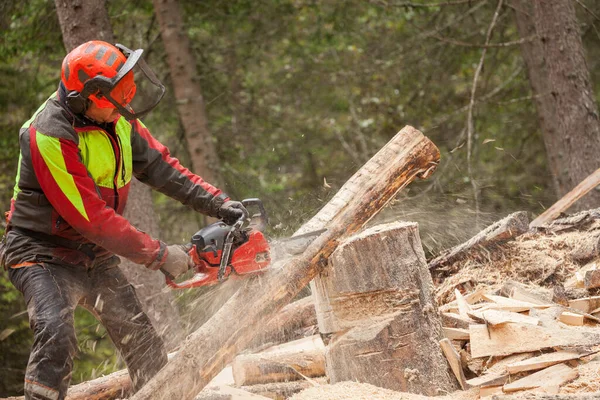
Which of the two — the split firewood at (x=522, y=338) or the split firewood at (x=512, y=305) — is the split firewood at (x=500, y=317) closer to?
the split firewood at (x=522, y=338)

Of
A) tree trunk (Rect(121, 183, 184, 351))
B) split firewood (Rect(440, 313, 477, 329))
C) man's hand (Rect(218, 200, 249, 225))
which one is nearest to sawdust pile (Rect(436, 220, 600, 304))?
split firewood (Rect(440, 313, 477, 329))

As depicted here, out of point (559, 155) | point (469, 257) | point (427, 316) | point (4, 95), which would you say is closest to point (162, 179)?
point (427, 316)

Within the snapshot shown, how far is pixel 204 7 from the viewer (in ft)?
34.7

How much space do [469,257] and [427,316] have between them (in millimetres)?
1362

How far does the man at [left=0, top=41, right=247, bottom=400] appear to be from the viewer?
11.2 feet

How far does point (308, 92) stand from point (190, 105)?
373 centimetres

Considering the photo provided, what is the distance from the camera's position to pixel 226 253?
3701mm

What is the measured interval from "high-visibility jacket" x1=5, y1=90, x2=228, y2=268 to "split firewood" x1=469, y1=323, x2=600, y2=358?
187 cm

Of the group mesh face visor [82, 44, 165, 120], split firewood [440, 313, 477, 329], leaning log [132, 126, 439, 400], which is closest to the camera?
mesh face visor [82, 44, 165, 120]

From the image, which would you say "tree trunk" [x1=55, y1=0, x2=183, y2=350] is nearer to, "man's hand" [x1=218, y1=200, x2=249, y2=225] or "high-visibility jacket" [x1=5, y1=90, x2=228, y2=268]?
"man's hand" [x1=218, y1=200, x2=249, y2=225]

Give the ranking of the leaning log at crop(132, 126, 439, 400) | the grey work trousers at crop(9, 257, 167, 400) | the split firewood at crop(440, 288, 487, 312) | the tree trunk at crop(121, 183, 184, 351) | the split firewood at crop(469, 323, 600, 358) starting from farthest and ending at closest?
the tree trunk at crop(121, 183, 184, 351)
the split firewood at crop(440, 288, 487, 312)
the split firewood at crop(469, 323, 600, 358)
the leaning log at crop(132, 126, 439, 400)
the grey work trousers at crop(9, 257, 167, 400)

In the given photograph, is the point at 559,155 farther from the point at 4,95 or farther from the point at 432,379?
the point at 4,95

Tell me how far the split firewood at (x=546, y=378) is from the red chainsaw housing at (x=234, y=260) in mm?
1492

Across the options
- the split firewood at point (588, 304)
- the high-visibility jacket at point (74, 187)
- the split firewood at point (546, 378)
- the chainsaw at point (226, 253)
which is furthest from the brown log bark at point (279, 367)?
the split firewood at point (588, 304)
